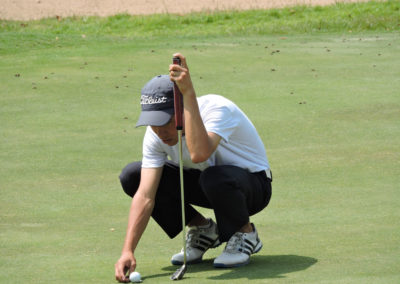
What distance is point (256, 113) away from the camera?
1018 centimetres

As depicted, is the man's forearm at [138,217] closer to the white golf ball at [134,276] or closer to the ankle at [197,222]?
the white golf ball at [134,276]

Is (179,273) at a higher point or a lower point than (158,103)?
lower

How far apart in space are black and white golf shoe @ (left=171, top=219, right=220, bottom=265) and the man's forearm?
0.39m

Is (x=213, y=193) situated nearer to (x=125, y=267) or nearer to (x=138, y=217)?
(x=138, y=217)

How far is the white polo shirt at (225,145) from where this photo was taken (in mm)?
4613

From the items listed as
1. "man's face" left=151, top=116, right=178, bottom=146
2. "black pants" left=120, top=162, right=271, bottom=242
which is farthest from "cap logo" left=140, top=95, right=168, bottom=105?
"black pants" left=120, top=162, right=271, bottom=242

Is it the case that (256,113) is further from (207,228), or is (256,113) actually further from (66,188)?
(207,228)

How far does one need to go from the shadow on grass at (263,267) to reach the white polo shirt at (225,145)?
498mm

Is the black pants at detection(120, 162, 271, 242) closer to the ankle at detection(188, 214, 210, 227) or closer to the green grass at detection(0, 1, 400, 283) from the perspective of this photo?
the ankle at detection(188, 214, 210, 227)

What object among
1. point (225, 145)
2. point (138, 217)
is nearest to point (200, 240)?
point (138, 217)

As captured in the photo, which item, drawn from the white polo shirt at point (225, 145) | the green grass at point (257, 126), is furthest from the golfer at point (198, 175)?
the green grass at point (257, 126)

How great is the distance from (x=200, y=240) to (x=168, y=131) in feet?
2.72

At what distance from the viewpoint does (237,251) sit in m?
4.76

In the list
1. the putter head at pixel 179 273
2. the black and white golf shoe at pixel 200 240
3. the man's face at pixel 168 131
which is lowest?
the black and white golf shoe at pixel 200 240
